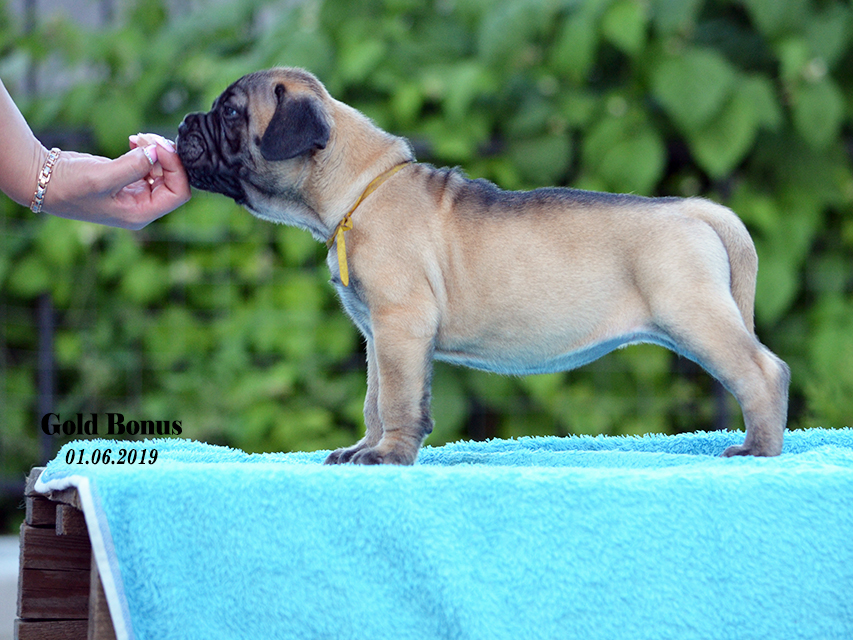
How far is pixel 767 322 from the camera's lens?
4711mm

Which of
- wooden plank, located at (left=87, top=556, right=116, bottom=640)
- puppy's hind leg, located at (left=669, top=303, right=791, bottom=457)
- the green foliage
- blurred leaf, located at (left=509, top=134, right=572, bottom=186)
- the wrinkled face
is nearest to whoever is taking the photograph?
wooden plank, located at (left=87, top=556, right=116, bottom=640)

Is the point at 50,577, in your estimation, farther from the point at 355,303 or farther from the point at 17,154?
the point at 17,154

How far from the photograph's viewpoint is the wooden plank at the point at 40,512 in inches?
82.4

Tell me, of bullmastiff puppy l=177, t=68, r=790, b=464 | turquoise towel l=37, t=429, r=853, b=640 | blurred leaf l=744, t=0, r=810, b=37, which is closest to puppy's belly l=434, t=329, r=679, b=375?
bullmastiff puppy l=177, t=68, r=790, b=464

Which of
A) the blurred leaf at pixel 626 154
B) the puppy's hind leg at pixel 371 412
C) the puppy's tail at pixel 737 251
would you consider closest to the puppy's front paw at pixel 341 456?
the puppy's hind leg at pixel 371 412

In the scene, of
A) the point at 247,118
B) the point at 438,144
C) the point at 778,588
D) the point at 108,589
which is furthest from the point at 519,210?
the point at 438,144

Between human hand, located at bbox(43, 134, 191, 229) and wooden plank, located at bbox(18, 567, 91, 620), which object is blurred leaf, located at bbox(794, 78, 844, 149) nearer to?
human hand, located at bbox(43, 134, 191, 229)

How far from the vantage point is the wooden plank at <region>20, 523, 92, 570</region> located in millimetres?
2064

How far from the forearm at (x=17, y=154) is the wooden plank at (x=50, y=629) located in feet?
3.87

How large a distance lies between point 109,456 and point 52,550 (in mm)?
346

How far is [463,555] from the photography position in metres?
1.79

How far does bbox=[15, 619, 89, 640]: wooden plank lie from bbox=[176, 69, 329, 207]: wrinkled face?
114cm

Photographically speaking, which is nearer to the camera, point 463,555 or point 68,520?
point 463,555

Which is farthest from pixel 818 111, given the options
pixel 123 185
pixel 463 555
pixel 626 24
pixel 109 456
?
pixel 109 456
